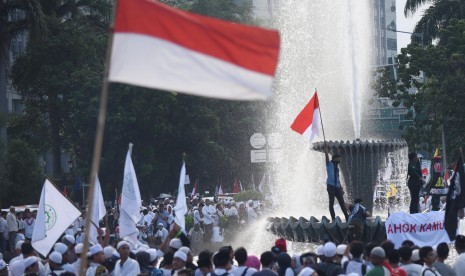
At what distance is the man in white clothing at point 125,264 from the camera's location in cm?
1272

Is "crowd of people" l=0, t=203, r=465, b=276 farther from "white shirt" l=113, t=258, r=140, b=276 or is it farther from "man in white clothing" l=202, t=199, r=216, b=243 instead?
"man in white clothing" l=202, t=199, r=216, b=243

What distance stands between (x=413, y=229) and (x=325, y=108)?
1532cm

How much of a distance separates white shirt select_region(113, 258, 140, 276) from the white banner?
6.56m

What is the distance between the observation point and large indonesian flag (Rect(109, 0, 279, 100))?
8.31m

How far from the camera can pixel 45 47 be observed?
4494 cm

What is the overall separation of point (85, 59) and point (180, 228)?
107 ft

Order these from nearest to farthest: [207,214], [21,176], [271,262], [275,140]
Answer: [271,262], [207,214], [21,176], [275,140]

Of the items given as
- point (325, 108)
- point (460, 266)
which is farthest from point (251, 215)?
point (460, 266)

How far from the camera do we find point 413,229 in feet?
60.1

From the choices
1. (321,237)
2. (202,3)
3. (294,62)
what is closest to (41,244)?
(321,237)

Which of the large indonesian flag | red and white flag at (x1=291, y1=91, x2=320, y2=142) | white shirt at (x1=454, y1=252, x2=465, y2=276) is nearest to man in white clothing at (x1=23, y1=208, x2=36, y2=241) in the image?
red and white flag at (x1=291, y1=91, x2=320, y2=142)

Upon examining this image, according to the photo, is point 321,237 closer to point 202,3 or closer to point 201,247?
point 201,247

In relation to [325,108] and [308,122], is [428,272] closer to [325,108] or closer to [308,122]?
[308,122]

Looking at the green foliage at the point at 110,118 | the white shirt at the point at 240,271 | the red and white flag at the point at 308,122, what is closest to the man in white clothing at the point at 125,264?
the white shirt at the point at 240,271
